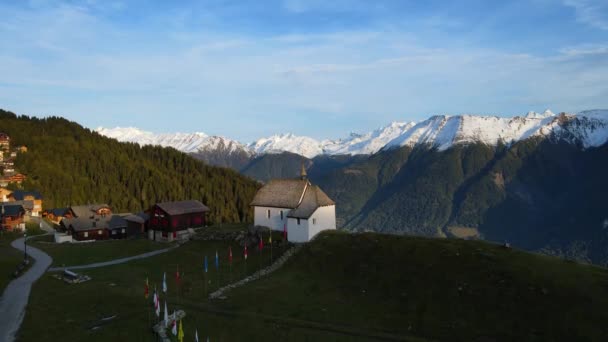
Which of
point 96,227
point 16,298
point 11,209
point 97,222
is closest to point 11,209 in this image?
point 11,209

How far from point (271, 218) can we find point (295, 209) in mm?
7754

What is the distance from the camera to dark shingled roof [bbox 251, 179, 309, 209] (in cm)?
8369

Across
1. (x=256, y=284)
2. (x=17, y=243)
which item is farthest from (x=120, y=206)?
(x=256, y=284)

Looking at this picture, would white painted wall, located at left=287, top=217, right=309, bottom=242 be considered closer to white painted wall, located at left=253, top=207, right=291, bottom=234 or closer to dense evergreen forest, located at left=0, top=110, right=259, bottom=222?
white painted wall, located at left=253, top=207, right=291, bottom=234

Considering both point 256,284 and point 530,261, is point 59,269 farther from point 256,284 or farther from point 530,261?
point 530,261

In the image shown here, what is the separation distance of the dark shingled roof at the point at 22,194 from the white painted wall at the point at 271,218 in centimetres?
8792

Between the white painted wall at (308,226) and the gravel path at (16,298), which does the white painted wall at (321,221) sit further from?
the gravel path at (16,298)

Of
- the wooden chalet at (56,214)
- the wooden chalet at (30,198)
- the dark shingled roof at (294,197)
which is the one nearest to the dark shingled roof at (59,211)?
the wooden chalet at (56,214)

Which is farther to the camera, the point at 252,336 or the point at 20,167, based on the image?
the point at 20,167

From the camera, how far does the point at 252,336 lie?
4225cm

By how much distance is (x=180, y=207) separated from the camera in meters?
100

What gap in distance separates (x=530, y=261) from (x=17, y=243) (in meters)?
94.2

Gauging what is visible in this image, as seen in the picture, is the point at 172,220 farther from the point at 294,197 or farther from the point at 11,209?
the point at 11,209

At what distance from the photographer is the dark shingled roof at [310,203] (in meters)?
76.8
